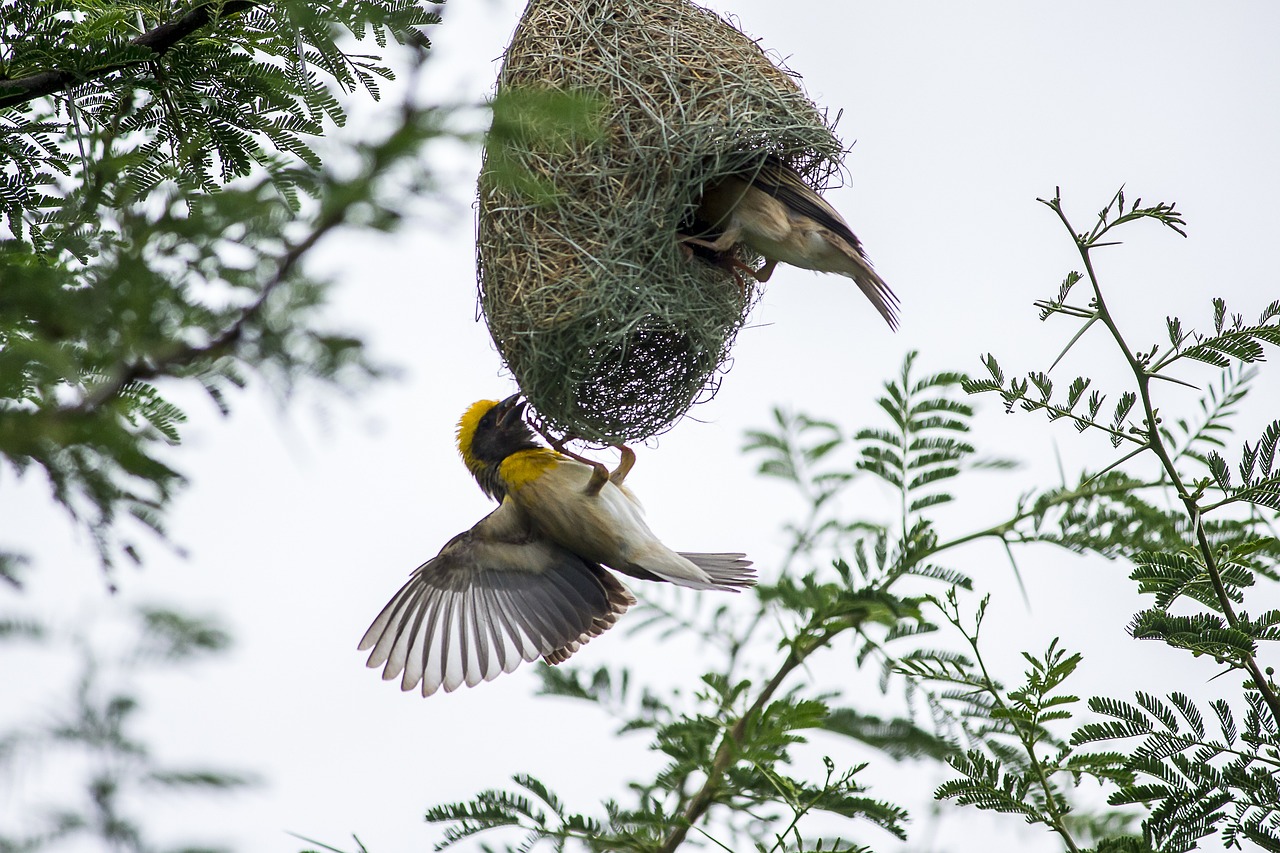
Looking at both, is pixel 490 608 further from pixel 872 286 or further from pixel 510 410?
pixel 872 286

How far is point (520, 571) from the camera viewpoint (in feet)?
14.3

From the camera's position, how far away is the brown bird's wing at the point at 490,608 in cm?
424

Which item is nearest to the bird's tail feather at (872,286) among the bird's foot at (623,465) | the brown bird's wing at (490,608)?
the bird's foot at (623,465)

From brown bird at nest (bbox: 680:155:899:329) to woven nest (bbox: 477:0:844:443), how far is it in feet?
0.19

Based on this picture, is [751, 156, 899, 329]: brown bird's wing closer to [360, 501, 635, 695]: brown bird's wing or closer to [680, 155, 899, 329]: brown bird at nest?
[680, 155, 899, 329]: brown bird at nest

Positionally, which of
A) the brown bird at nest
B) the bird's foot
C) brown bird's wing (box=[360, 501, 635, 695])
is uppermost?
the brown bird at nest

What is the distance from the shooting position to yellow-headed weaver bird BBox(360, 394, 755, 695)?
4.07 m

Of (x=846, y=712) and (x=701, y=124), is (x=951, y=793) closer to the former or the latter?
(x=846, y=712)

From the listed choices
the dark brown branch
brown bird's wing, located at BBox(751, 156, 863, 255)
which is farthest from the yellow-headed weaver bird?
the dark brown branch

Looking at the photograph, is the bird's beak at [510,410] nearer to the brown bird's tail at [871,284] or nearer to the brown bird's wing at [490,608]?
the brown bird's wing at [490,608]

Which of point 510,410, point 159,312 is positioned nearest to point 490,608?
point 510,410

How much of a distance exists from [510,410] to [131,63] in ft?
5.34

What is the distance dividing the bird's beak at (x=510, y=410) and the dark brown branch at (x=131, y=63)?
156cm

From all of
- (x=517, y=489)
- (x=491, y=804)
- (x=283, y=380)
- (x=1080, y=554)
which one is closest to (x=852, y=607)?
(x=1080, y=554)
